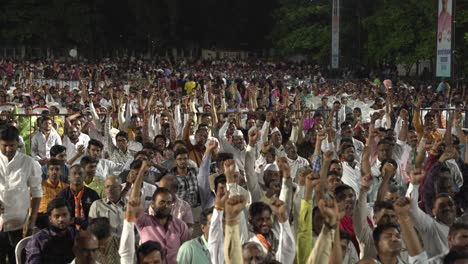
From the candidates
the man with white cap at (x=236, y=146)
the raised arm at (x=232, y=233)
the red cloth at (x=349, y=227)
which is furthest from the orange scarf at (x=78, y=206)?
the man with white cap at (x=236, y=146)

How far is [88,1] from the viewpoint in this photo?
5881cm

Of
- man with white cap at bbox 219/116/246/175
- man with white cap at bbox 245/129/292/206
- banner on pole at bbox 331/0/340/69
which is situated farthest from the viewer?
banner on pole at bbox 331/0/340/69

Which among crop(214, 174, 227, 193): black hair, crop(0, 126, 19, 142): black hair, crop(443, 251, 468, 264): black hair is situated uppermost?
crop(0, 126, 19, 142): black hair

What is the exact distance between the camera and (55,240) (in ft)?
20.2

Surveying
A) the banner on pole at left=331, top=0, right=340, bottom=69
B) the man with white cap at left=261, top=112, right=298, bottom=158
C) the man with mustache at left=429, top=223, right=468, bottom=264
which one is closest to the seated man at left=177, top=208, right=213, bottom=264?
the man with mustache at left=429, top=223, right=468, bottom=264

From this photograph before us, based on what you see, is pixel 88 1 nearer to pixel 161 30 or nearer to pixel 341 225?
pixel 161 30

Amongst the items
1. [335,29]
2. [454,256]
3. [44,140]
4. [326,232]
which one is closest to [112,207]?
[326,232]

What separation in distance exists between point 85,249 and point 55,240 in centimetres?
67

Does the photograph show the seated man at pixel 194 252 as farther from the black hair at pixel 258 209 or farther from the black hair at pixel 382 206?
the black hair at pixel 382 206

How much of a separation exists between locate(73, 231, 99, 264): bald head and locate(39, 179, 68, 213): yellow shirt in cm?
232

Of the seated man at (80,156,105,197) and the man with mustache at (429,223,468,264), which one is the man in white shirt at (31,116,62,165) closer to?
the seated man at (80,156,105,197)

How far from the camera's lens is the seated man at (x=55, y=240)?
6.09 meters

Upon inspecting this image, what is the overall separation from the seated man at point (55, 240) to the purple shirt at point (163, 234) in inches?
21.7

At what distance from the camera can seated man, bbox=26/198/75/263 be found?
20.0 feet
